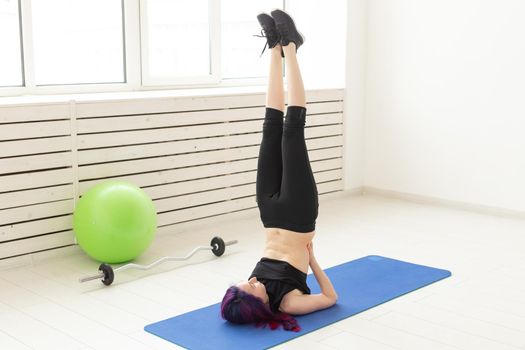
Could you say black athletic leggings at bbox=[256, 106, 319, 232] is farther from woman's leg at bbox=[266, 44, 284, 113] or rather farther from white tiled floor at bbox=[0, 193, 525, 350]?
white tiled floor at bbox=[0, 193, 525, 350]

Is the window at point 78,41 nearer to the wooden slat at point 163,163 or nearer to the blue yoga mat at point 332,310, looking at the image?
the wooden slat at point 163,163

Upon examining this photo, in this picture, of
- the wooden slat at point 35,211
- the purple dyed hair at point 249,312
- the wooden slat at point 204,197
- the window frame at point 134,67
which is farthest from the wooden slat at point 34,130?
the purple dyed hair at point 249,312

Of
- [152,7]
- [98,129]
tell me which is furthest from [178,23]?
[98,129]

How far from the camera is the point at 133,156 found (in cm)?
461

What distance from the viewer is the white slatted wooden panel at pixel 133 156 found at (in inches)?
162

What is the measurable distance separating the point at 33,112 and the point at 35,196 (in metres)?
0.47

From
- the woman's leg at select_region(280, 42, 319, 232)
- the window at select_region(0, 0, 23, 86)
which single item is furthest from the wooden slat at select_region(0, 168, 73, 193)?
the woman's leg at select_region(280, 42, 319, 232)

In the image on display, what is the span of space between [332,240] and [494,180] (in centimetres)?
148

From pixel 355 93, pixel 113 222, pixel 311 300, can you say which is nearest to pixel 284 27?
pixel 311 300

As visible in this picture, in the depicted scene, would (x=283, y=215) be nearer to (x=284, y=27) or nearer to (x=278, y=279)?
(x=278, y=279)

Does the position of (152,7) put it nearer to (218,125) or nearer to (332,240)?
(218,125)

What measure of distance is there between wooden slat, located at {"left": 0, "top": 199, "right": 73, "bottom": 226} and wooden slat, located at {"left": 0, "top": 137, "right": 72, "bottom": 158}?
1.01ft

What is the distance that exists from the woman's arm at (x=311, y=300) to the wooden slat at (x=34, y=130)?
1.72 meters

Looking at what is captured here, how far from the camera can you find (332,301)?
135 inches
